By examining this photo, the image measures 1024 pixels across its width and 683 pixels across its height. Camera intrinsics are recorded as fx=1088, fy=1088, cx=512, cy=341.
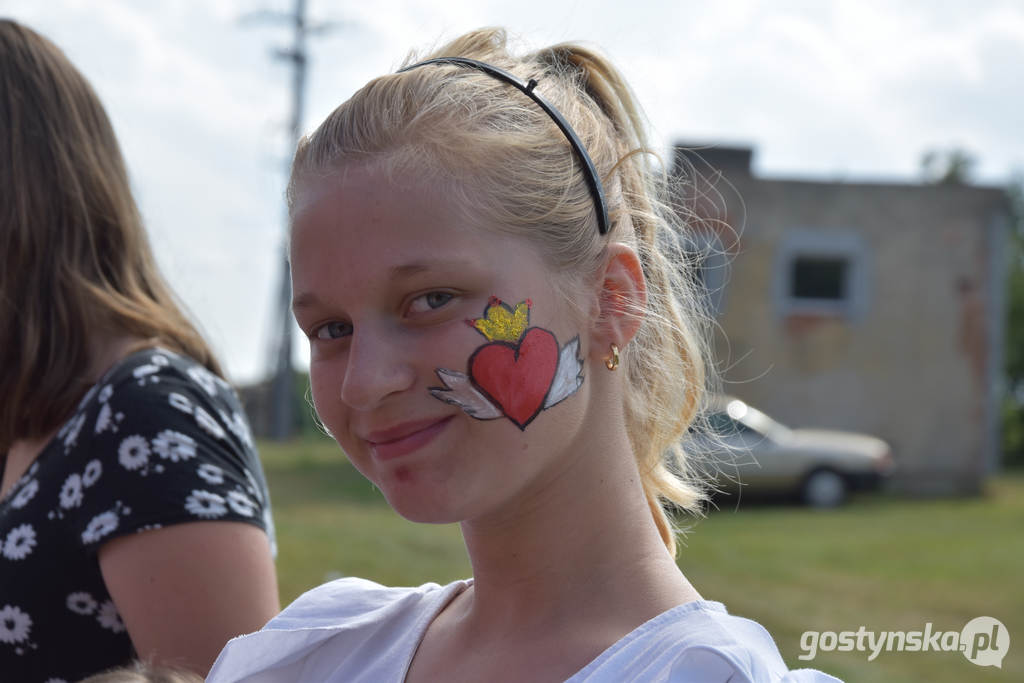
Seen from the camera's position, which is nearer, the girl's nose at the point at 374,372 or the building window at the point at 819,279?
the girl's nose at the point at 374,372

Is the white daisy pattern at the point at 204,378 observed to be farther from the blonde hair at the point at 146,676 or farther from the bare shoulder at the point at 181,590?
the blonde hair at the point at 146,676

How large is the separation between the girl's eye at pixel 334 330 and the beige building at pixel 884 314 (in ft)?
58.0

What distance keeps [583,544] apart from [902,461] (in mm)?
18775

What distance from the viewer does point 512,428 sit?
1530mm

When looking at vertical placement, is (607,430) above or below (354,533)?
above

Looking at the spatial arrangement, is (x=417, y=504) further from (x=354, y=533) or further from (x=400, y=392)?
(x=354, y=533)

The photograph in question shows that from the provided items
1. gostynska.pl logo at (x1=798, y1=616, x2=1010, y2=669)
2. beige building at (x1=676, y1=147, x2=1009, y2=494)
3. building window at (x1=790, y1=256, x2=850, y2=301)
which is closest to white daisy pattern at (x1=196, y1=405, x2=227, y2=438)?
gostynska.pl logo at (x1=798, y1=616, x2=1010, y2=669)

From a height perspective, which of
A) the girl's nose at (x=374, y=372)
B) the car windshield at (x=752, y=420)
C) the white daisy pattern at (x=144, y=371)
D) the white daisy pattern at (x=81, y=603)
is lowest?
the car windshield at (x=752, y=420)

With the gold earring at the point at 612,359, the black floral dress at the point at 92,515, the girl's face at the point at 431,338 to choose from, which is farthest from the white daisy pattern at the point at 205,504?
the gold earring at the point at 612,359

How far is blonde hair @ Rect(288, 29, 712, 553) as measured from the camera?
1.55 meters

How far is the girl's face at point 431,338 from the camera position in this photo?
1.48 m

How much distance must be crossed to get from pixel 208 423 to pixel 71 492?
279mm

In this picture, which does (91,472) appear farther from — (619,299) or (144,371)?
(619,299)

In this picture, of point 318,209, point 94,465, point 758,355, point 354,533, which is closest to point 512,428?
point 318,209
